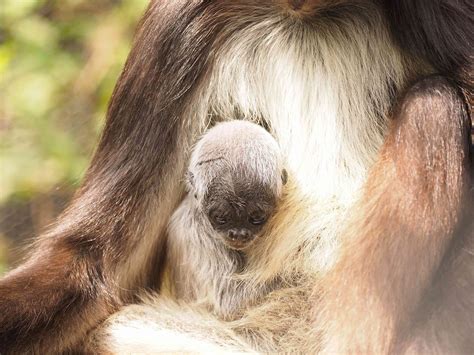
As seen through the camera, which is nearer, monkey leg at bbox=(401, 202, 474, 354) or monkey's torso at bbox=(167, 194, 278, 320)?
monkey leg at bbox=(401, 202, 474, 354)

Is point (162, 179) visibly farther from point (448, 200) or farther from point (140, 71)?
point (448, 200)

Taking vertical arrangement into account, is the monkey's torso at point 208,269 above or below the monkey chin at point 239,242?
below

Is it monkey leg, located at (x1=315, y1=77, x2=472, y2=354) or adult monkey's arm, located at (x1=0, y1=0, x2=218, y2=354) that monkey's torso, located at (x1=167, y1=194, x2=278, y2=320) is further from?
monkey leg, located at (x1=315, y1=77, x2=472, y2=354)

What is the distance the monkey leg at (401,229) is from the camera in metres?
2.91

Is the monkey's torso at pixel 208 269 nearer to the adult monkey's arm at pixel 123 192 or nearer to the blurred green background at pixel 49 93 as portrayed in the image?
the adult monkey's arm at pixel 123 192

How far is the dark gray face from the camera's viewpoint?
3.30 m

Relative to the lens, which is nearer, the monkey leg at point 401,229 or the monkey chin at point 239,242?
the monkey leg at point 401,229

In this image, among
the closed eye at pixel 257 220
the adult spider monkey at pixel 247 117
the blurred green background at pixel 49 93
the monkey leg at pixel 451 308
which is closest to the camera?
the monkey leg at pixel 451 308

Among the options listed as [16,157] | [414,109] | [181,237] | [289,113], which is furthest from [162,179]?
[16,157]

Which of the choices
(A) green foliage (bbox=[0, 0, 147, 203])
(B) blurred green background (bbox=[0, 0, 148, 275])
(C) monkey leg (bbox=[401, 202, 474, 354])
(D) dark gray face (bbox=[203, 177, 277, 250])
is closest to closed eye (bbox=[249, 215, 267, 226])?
(D) dark gray face (bbox=[203, 177, 277, 250])

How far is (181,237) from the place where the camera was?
340 centimetres

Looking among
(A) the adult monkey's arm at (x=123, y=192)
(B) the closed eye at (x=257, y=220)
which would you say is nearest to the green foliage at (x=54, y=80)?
(A) the adult monkey's arm at (x=123, y=192)

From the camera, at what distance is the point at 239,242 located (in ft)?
10.8

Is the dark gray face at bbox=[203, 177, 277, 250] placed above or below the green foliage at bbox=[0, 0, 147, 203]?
below
